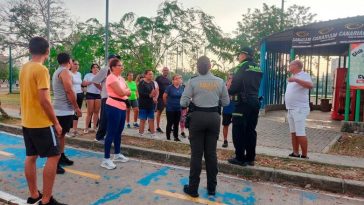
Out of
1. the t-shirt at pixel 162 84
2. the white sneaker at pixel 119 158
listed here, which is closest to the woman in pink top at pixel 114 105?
the white sneaker at pixel 119 158

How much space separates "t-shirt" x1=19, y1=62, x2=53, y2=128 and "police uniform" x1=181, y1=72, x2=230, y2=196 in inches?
69.7

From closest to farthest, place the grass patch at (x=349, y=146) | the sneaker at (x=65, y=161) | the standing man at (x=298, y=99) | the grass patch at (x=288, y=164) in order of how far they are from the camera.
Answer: the grass patch at (x=288, y=164)
the sneaker at (x=65, y=161)
the standing man at (x=298, y=99)
the grass patch at (x=349, y=146)

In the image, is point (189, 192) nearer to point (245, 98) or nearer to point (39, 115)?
point (245, 98)

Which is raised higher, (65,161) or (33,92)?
(33,92)

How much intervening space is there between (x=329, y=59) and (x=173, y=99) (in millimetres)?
14286

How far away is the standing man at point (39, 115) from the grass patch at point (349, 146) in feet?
19.6

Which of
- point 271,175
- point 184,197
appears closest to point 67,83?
point 184,197

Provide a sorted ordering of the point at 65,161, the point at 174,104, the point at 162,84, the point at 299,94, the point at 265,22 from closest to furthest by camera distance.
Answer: the point at 65,161 → the point at 299,94 → the point at 174,104 → the point at 162,84 → the point at 265,22

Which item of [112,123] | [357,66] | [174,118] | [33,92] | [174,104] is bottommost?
[174,118]

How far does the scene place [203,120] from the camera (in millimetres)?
4316

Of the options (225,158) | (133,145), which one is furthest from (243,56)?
(133,145)

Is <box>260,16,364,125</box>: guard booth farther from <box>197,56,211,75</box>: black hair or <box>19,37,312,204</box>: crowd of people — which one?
<box>197,56,211,75</box>: black hair

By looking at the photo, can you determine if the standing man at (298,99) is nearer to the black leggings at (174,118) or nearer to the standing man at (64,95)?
the black leggings at (174,118)

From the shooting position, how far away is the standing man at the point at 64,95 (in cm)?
514
